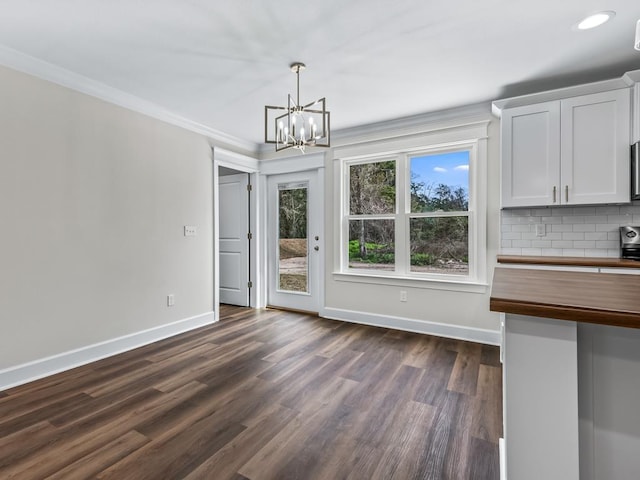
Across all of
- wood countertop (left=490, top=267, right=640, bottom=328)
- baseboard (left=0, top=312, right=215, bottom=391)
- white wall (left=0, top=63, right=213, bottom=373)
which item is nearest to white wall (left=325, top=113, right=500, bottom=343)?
white wall (left=0, top=63, right=213, bottom=373)

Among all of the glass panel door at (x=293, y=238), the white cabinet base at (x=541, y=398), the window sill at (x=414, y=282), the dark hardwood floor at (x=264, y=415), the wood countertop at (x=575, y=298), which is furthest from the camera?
the glass panel door at (x=293, y=238)

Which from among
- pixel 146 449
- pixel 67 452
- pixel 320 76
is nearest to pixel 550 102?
pixel 320 76

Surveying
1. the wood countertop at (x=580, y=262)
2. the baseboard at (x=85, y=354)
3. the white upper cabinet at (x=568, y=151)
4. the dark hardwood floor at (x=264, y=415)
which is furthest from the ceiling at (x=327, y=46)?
the dark hardwood floor at (x=264, y=415)

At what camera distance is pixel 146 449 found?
1689mm

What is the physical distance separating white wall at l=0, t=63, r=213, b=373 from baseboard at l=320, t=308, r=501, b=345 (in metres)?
1.88

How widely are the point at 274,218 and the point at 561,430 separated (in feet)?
14.1

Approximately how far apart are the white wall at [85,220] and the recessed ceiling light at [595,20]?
3651mm

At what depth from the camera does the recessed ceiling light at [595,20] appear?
193 centimetres

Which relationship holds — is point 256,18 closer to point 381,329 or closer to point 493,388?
point 493,388

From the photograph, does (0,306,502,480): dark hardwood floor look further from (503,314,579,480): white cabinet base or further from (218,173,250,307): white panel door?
(218,173,250,307): white panel door

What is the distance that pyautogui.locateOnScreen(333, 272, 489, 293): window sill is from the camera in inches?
132

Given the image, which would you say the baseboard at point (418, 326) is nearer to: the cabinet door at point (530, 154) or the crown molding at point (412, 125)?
the cabinet door at point (530, 154)

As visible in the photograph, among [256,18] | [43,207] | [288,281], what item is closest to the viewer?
[256,18]

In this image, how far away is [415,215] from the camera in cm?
373
